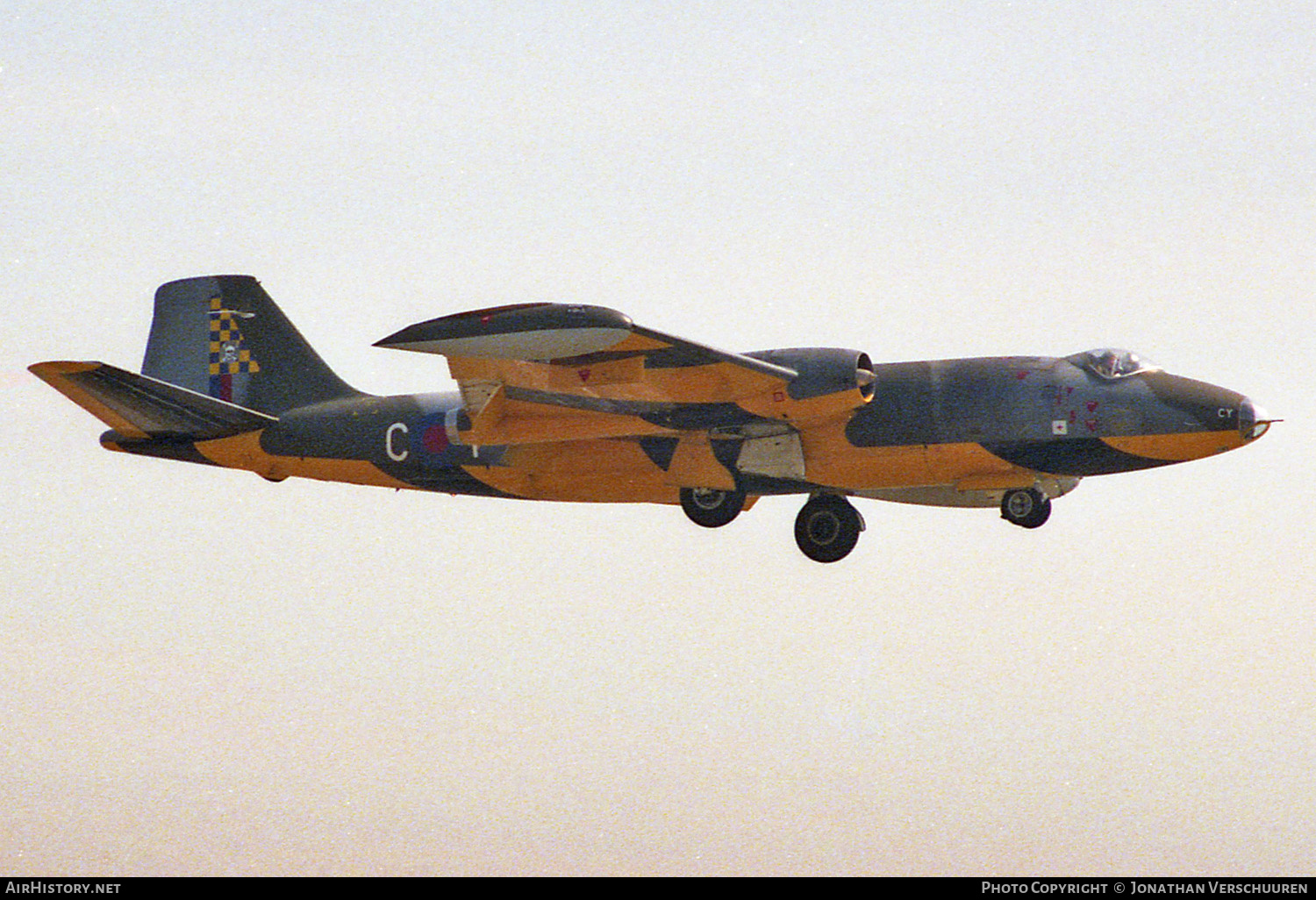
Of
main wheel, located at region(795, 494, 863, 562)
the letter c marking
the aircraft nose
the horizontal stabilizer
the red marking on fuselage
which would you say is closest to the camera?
the aircraft nose

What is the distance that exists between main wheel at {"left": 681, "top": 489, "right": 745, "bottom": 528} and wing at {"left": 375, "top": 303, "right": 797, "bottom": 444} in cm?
147

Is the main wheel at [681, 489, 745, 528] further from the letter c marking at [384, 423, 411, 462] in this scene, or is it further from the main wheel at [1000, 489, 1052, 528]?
the letter c marking at [384, 423, 411, 462]

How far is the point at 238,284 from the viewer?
3045 cm

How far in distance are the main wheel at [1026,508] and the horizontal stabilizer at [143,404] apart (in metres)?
12.2

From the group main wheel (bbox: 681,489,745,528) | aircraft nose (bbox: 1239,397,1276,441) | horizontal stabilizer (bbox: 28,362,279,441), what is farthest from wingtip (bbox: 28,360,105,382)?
aircraft nose (bbox: 1239,397,1276,441)

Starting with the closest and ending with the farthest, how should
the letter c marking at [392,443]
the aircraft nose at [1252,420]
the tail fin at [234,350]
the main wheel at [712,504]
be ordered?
1. the aircraft nose at [1252,420]
2. the main wheel at [712,504]
3. the letter c marking at [392,443]
4. the tail fin at [234,350]

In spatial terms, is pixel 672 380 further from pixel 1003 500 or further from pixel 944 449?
pixel 1003 500

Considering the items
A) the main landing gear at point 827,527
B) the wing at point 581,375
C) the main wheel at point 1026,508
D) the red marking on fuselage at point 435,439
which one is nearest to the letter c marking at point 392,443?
the red marking on fuselage at point 435,439

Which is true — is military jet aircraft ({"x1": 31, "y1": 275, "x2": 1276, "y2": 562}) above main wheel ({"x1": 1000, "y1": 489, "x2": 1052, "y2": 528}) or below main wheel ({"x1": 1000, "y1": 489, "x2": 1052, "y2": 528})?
above

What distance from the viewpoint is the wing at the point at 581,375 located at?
21781mm

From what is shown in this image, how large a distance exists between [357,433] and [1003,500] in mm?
10506

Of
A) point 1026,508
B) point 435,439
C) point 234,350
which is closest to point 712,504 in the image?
point 435,439

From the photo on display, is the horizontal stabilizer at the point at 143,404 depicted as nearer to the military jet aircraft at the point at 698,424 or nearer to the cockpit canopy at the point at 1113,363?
the military jet aircraft at the point at 698,424

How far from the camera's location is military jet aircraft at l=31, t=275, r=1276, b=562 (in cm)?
2359
